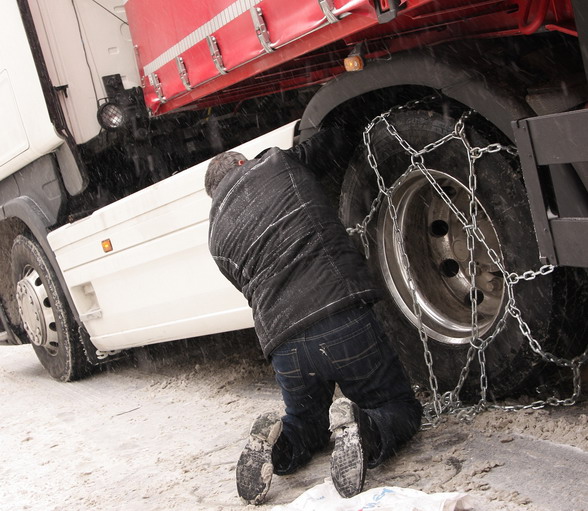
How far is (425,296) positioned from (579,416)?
868 mm

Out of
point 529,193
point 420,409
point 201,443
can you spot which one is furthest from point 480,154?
point 201,443

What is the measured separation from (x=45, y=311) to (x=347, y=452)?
13.4 feet

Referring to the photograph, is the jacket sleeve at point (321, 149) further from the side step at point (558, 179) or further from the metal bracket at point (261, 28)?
the side step at point (558, 179)

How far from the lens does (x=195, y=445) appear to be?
4.29 m

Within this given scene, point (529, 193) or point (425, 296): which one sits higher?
point (529, 193)

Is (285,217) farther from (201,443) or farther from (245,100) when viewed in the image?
(245,100)

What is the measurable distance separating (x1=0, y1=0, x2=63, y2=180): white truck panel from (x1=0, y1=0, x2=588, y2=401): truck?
2 cm

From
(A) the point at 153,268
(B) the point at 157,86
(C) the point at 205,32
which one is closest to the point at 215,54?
(C) the point at 205,32

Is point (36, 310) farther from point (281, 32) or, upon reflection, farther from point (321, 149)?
→ point (281, 32)

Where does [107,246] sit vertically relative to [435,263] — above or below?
above

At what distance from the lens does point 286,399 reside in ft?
11.8

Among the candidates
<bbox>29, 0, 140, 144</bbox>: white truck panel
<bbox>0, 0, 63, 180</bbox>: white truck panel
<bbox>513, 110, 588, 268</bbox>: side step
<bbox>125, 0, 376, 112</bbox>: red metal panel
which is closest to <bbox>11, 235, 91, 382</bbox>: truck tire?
<bbox>0, 0, 63, 180</bbox>: white truck panel

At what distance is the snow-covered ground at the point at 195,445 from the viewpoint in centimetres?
296

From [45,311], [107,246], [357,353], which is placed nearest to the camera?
[357,353]
